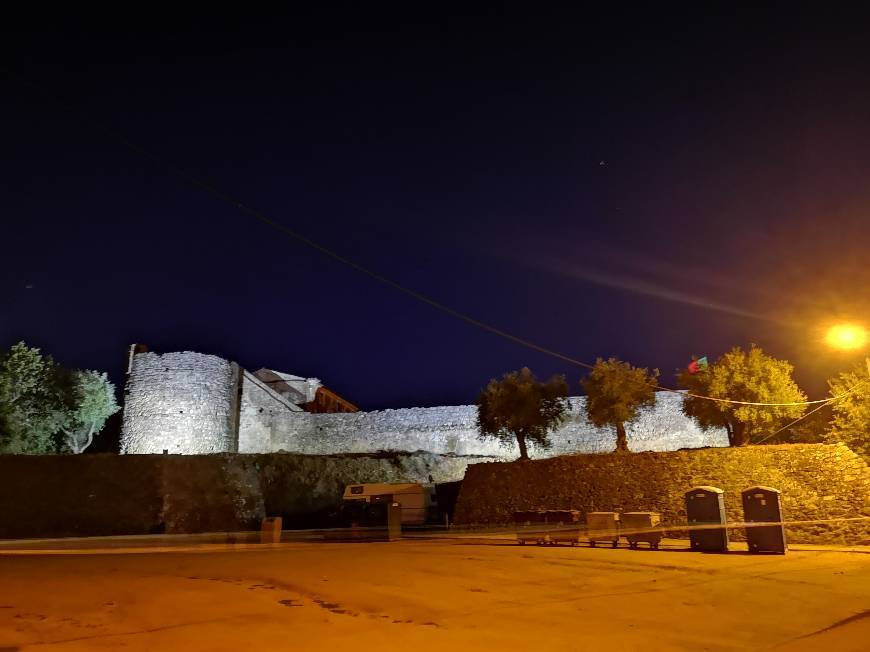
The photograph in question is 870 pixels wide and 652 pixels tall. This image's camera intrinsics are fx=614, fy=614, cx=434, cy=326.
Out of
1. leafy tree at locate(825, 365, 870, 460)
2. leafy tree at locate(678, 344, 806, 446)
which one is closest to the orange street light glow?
leafy tree at locate(825, 365, 870, 460)

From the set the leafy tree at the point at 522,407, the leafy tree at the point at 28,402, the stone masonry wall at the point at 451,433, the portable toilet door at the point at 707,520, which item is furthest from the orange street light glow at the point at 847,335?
the leafy tree at the point at 28,402

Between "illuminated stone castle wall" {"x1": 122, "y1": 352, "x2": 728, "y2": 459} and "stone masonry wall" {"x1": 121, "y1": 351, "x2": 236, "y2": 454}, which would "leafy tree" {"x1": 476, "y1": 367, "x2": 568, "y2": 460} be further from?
"stone masonry wall" {"x1": 121, "y1": 351, "x2": 236, "y2": 454}

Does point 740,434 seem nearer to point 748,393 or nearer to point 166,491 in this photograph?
point 748,393

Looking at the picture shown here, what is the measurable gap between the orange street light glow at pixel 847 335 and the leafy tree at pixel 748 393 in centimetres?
794

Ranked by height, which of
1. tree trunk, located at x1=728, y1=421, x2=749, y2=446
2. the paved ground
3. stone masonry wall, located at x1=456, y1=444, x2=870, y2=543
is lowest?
the paved ground

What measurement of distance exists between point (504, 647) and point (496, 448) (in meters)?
32.7

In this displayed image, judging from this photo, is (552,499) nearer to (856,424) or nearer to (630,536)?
(630,536)

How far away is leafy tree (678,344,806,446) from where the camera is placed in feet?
76.5

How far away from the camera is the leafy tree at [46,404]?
29750 mm

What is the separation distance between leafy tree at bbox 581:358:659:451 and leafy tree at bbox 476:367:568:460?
5.48 feet

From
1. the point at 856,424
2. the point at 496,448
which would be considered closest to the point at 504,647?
the point at 856,424

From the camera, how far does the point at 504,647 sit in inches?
189

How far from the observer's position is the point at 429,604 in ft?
21.9

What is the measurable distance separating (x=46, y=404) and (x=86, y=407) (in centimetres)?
270
